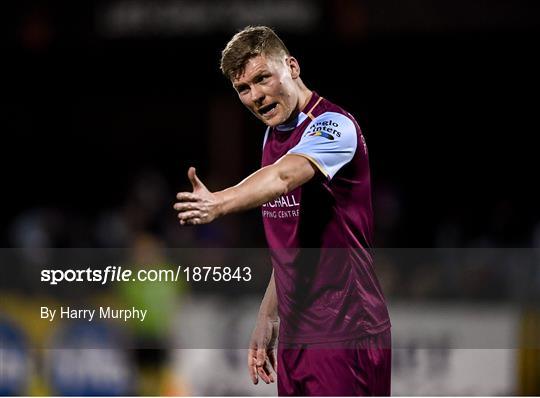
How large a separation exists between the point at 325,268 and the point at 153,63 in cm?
980

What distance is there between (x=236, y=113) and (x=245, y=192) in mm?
11276

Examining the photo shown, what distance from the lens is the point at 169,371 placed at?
9.79 meters

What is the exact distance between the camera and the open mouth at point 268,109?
4.23 metres

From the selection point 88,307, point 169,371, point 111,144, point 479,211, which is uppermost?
point 111,144

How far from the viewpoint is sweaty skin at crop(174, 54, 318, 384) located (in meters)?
3.74

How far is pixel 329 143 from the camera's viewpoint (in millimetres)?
4129

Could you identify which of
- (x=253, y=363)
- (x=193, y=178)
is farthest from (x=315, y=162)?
(x=253, y=363)

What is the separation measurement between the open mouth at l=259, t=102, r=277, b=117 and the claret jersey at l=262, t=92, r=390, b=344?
0.44 ft

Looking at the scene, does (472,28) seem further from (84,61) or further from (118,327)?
(118,327)

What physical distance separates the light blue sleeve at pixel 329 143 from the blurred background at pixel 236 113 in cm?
568

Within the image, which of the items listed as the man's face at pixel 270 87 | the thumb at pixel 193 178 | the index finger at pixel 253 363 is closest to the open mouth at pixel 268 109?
the man's face at pixel 270 87

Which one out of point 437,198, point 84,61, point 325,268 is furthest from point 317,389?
point 84,61

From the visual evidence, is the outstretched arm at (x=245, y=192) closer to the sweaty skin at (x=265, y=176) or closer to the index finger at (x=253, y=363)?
the sweaty skin at (x=265, y=176)

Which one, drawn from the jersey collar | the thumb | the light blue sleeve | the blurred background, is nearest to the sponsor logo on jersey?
the light blue sleeve
